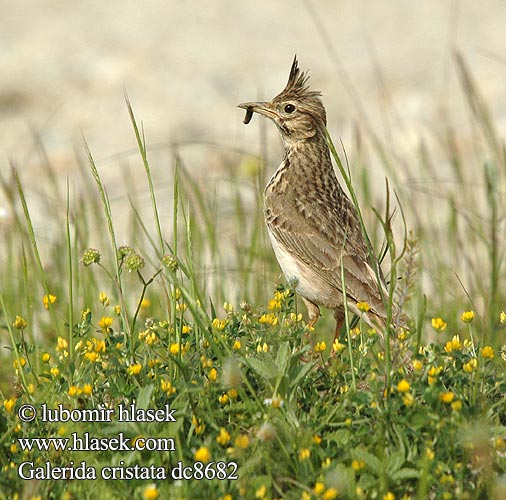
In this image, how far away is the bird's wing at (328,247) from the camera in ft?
18.8

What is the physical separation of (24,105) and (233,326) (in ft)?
27.7

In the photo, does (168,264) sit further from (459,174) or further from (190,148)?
(190,148)

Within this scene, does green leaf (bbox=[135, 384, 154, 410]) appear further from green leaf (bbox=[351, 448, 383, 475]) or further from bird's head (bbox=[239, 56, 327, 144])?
bird's head (bbox=[239, 56, 327, 144])

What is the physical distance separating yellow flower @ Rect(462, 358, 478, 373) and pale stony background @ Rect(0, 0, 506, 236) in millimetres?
6395

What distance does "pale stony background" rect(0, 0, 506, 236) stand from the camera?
37.5ft

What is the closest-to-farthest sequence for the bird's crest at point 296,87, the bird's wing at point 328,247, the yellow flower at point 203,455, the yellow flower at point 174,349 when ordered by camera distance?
the yellow flower at point 203,455 < the yellow flower at point 174,349 < the bird's wing at point 328,247 < the bird's crest at point 296,87

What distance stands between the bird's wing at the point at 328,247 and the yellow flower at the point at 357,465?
2.12 m

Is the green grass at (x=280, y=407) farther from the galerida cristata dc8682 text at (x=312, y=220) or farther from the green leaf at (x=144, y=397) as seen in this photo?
the galerida cristata dc8682 text at (x=312, y=220)

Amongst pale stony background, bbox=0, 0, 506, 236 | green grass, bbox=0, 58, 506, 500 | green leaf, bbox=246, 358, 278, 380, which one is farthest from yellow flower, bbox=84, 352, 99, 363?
pale stony background, bbox=0, 0, 506, 236

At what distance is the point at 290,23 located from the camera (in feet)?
45.2

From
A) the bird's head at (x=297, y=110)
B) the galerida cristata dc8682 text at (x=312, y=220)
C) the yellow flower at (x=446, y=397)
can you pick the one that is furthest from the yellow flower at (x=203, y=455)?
the bird's head at (x=297, y=110)

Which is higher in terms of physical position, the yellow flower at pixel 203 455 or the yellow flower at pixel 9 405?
the yellow flower at pixel 203 455

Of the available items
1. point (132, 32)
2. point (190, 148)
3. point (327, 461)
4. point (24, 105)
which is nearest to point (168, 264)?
point (327, 461)

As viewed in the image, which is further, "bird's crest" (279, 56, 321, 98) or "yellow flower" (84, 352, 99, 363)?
"bird's crest" (279, 56, 321, 98)
